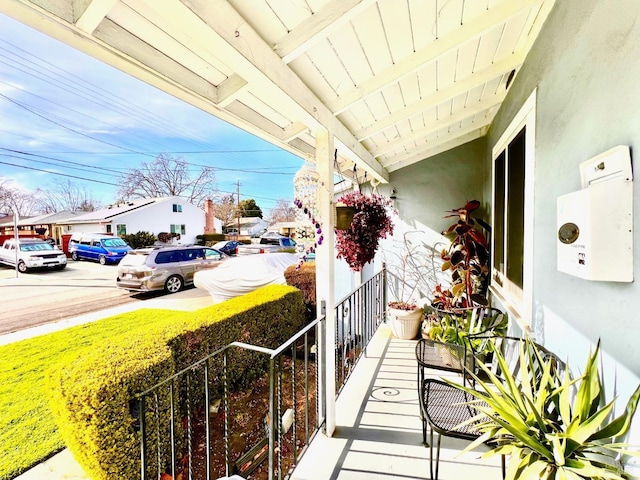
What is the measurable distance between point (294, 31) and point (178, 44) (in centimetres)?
46

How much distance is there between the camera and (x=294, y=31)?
1212 millimetres

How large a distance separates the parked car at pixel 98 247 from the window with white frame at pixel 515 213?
24.2ft

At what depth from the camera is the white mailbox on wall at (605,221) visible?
0.85m

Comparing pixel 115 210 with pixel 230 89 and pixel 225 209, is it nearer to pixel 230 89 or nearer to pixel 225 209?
pixel 225 209

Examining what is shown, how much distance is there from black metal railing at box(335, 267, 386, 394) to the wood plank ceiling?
1.54 meters

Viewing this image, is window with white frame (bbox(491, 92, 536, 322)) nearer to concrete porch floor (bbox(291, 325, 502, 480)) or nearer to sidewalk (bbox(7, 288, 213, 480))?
concrete porch floor (bbox(291, 325, 502, 480))

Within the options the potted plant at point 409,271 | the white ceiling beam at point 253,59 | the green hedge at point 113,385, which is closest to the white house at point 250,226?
the potted plant at point 409,271

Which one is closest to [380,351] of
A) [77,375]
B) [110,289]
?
[77,375]

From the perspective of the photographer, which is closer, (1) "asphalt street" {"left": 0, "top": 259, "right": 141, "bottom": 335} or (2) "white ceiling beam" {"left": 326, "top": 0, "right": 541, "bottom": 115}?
(2) "white ceiling beam" {"left": 326, "top": 0, "right": 541, "bottom": 115}

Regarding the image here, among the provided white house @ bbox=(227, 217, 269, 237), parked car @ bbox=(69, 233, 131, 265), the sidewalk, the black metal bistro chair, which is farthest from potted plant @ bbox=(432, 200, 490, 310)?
white house @ bbox=(227, 217, 269, 237)

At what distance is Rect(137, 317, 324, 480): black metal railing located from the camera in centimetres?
149

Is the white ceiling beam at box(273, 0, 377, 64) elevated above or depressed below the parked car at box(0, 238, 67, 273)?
above

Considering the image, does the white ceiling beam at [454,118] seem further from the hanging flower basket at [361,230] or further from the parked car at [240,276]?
the parked car at [240,276]

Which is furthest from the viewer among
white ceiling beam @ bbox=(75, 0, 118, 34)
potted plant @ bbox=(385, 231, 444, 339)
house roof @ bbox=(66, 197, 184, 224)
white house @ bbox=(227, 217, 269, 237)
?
white house @ bbox=(227, 217, 269, 237)
